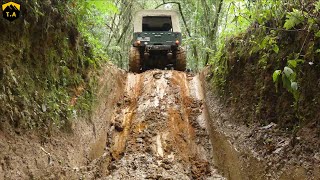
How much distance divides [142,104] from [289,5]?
3.79m

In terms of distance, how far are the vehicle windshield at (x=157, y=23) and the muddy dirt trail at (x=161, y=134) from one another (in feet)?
14.0

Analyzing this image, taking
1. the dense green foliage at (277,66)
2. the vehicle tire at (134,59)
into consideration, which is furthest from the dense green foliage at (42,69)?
the vehicle tire at (134,59)

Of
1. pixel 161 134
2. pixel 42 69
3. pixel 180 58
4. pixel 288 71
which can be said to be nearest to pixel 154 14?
pixel 180 58

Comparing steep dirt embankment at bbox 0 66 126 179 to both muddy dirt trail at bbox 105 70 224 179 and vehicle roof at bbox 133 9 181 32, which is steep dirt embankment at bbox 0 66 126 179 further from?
vehicle roof at bbox 133 9 181 32

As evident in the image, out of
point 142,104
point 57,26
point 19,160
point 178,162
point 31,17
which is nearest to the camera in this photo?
point 19,160

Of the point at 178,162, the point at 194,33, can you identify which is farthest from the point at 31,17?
the point at 194,33

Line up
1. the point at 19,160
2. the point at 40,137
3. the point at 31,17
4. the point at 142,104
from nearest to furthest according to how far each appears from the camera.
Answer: the point at 19,160
the point at 40,137
the point at 31,17
the point at 142,104

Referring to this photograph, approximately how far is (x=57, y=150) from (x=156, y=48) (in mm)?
6994

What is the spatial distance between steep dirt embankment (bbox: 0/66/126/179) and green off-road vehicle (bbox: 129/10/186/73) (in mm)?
4306

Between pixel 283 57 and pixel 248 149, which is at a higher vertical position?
pixel 283 57

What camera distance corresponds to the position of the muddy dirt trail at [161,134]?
16.6 feet

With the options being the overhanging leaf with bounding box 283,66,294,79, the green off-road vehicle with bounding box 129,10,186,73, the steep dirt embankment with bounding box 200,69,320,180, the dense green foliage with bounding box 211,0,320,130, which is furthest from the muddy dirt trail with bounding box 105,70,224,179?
the green off-road vehicle with bounding box 129,10,186,73

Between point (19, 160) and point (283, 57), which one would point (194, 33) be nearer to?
point (283, 57)

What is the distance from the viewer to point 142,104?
24.7 feet
